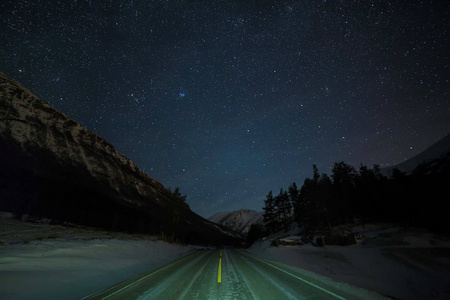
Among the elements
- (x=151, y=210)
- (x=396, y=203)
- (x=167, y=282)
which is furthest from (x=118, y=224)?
(x=396, y=203)

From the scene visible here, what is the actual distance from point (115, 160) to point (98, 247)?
50.9 m

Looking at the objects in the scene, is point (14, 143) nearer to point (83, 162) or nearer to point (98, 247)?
point (83, 162)

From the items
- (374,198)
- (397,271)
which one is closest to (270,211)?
(374,198)

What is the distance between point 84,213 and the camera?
37.9 metres

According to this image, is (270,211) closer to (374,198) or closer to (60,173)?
(374,198)

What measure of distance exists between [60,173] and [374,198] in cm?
7486

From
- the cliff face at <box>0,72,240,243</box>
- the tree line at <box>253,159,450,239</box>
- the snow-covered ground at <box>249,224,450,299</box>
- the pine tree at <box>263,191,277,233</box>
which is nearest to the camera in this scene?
the snow-covered ground at <box>249,224,450,299</box>

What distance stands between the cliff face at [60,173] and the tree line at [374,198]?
36.4 meters

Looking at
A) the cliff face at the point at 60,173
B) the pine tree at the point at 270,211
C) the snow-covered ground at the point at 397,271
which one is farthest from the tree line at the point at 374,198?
the cliff face at the point at 60,173

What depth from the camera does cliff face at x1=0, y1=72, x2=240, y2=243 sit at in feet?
104

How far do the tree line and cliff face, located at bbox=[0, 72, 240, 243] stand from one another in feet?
119

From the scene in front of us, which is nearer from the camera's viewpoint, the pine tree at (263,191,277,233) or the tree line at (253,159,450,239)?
the tree line at (253,159,450,239)

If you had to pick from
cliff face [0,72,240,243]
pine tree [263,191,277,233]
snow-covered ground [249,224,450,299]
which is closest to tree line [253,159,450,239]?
pine tree [263,191,277,233]

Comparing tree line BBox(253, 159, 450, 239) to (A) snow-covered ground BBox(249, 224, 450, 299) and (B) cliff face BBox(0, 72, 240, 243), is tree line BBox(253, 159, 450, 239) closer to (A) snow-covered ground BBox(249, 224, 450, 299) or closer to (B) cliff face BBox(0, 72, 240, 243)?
(A) snow-covered ground BBox(249, 224, 450, 299)
